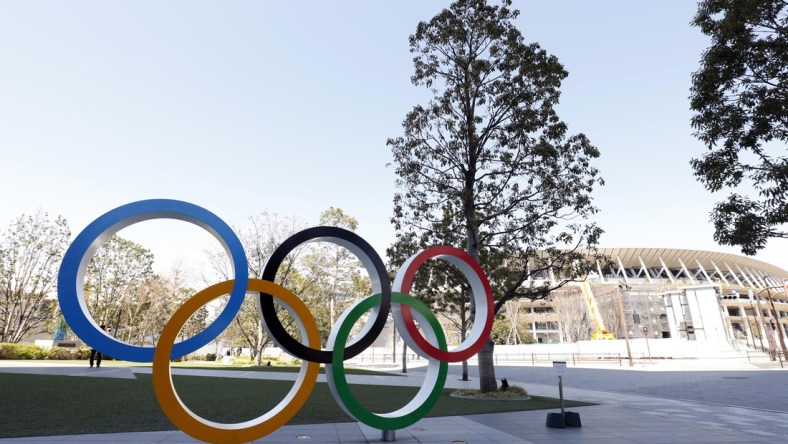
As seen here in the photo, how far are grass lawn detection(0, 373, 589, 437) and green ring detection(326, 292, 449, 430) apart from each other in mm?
2575

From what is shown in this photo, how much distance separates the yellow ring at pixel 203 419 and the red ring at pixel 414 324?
6.03 ft

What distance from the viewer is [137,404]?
10461 mm

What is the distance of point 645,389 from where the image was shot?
19000 millimetres

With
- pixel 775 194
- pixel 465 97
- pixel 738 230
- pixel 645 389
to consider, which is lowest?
pixel 645 389

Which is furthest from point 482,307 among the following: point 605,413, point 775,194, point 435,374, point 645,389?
point 645,389

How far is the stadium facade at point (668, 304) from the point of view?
50.5 meters

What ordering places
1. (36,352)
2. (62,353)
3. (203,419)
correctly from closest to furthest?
(203,419)
(36,352)
(62,353)

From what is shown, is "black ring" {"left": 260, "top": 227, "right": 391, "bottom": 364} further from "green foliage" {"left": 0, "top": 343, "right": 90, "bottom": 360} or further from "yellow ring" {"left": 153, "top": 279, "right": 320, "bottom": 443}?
"green foliage" {"left": 0, "top": 343, "right": 90, "bottom": 360}

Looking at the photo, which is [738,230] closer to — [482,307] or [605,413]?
[605,413]

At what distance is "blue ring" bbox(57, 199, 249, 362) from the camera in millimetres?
5719

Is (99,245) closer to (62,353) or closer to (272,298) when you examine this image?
(272,298)

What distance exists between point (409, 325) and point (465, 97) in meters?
11.6

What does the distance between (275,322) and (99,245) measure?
116 inches

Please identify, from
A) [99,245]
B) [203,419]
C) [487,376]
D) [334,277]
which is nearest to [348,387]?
[203,419]
